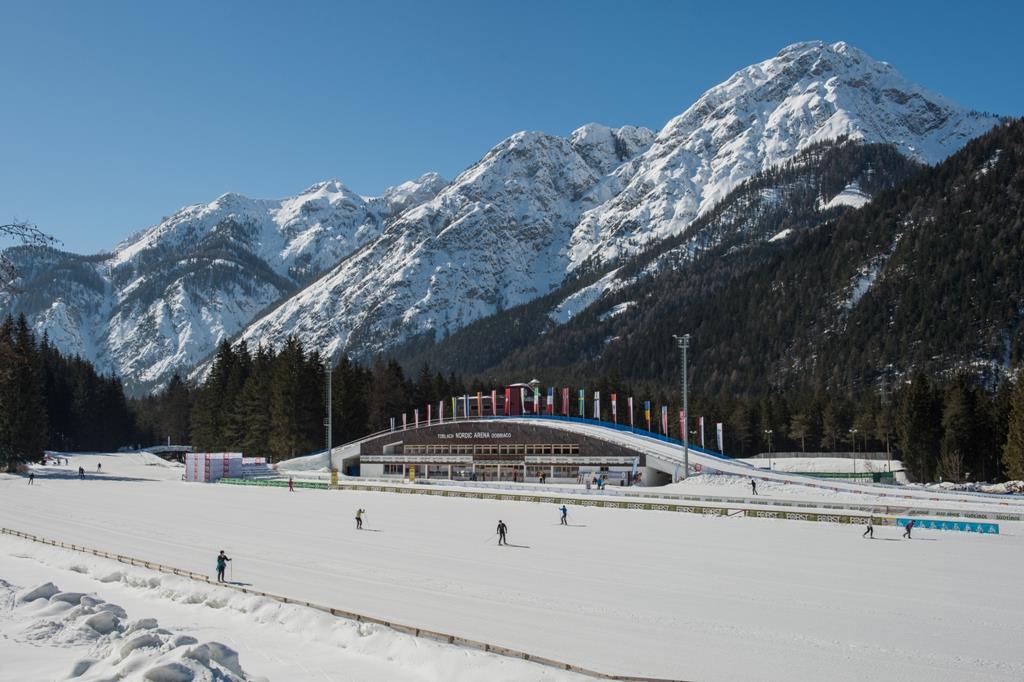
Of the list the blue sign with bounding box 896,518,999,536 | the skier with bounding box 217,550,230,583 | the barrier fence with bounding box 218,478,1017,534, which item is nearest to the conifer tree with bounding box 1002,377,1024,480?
the barrier fence with bounding box 218,478,1017,534

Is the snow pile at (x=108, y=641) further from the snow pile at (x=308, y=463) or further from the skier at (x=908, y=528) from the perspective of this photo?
the snow pile at (x=308, y=463)

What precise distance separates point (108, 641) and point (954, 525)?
1691 inches

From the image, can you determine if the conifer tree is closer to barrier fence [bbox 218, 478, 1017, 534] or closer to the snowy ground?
barrier fence [bbox 218, 478, 1017, 534]

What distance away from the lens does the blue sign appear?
44688mm

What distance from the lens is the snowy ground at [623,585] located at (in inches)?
859

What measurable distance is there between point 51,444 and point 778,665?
15751cm

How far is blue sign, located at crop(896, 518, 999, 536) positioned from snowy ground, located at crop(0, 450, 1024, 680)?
1.43 meters

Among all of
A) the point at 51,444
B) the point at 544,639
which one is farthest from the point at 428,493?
the point at 51,444

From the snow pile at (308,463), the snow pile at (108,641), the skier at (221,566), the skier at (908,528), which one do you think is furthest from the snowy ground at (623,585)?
the snow pile at (308,463)

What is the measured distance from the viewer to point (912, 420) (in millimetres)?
90938

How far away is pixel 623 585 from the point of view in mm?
31203

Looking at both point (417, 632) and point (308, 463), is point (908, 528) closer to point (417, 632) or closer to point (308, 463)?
point (417, 632)

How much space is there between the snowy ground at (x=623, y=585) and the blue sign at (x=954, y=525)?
1433 millimetres

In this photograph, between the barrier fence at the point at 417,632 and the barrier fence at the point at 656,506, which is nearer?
the barrier fence at the point at 417,632
